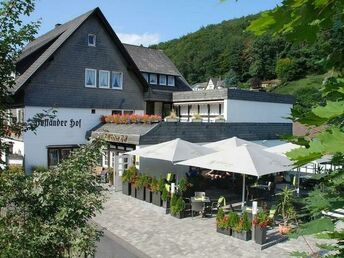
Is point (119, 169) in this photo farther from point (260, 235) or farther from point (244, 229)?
point (260, 235)

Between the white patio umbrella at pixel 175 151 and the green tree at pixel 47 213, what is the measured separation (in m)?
11.4

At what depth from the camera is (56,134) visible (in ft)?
82.2

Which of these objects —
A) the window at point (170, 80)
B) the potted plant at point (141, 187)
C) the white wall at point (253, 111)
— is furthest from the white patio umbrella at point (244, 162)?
the window at point (170, 80)

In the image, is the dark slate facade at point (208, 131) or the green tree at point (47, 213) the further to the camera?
the dark slate facade at point (208, 131)

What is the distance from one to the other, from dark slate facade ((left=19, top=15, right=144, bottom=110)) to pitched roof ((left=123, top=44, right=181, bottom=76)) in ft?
24.6

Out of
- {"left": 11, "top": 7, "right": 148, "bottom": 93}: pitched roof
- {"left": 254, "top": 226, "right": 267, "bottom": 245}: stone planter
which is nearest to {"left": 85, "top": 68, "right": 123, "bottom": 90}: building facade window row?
{"left": 11, "top": 7, "right": 148, "bottom": 93}: pitched roof

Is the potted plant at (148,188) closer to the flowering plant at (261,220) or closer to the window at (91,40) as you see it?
the flowering plant at (261,220)

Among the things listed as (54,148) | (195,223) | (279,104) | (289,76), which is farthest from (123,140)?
(289,76)

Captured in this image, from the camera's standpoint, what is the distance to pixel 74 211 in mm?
5414

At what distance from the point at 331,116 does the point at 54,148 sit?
25338 millimetres

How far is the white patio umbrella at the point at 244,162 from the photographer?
14094 millimetres

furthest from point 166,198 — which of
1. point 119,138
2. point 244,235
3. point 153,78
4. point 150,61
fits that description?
point 150,61

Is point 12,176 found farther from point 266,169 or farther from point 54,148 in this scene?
point 54,148

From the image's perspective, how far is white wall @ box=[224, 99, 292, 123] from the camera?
27422mm
